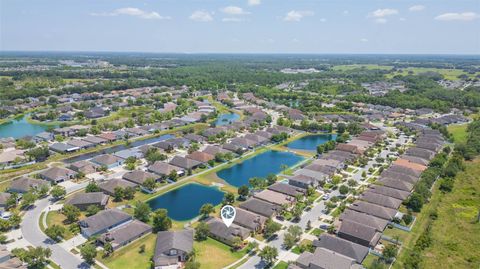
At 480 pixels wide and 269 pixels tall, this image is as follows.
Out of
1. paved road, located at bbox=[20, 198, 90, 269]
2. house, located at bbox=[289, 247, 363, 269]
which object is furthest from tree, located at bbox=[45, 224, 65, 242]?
house, located at bbox=[289, 247, 363, 269]

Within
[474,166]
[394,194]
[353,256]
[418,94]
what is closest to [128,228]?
[353,256]

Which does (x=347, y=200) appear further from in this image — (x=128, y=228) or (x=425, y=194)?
(x=128, y=228)

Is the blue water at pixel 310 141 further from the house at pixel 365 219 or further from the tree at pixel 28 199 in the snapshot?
the tree at pixel 28 199

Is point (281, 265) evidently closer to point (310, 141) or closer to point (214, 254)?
point (214, 254)

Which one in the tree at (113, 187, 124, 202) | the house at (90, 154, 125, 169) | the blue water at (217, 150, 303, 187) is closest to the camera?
the tree at (113, 187, 124, 202)

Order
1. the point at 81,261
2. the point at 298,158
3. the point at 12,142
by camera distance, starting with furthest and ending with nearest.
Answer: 1. the point at 12,142
2. the point at 298,158
3. the point at 81,261

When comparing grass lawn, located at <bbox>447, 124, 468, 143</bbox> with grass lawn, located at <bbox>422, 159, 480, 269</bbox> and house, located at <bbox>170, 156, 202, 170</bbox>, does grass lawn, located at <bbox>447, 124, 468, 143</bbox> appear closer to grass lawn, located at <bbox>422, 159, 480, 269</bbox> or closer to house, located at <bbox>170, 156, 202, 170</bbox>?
grass lawn, located at <bbox>422, 159, 480, 269</bbox>

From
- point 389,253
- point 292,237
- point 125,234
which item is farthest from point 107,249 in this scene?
point 389,253

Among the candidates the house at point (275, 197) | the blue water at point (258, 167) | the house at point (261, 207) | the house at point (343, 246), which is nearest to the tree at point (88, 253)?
the house at point (261, 207)
